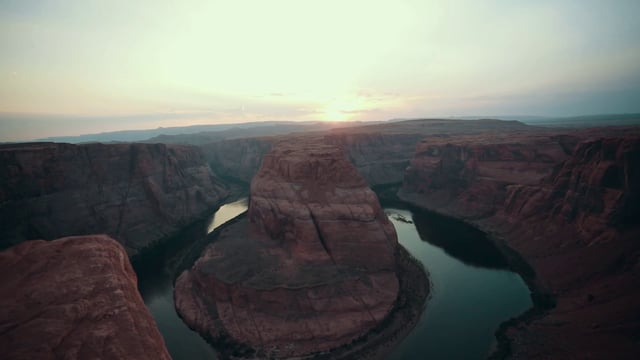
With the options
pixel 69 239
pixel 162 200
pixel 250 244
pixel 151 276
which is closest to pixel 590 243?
pixel 250 244

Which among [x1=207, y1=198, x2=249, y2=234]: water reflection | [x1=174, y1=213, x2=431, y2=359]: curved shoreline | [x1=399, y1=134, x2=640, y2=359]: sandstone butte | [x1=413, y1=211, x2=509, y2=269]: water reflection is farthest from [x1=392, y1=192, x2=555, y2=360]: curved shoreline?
[x1=207, y1=198, x2=249, y2=234]: water reflection

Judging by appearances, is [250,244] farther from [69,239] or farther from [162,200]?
[162,200]

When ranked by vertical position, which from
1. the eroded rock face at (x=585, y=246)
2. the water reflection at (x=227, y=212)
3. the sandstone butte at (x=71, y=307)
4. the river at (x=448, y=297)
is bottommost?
the river at (x=448, y=297)

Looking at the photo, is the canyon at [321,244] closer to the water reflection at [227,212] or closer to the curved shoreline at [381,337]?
the curved shoreline at [381,337]

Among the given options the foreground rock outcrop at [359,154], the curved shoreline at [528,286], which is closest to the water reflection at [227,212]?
the foreground rock outcrop at [359,154]

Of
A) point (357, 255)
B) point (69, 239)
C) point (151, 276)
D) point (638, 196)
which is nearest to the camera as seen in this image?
point (69, 239)

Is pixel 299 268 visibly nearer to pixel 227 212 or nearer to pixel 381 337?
pixel 381 337
